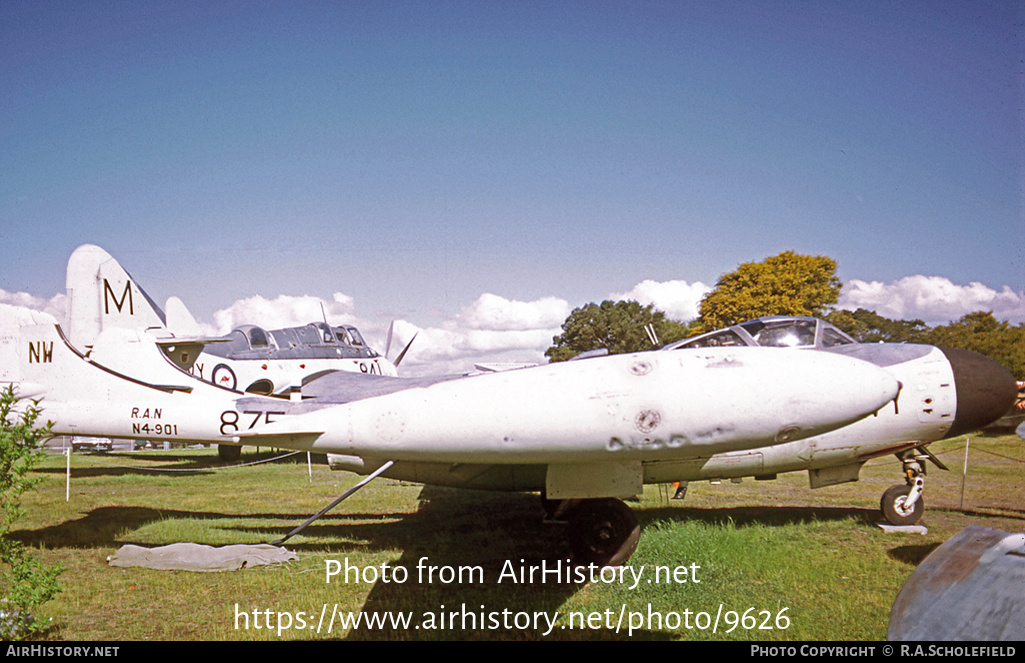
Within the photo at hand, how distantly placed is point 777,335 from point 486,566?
4055 millimetres

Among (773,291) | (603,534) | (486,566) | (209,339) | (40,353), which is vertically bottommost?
(486,566)

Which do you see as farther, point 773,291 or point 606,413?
point 773,291

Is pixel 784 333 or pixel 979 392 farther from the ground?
pixel 784 333

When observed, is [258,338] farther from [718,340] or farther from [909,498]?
[909,498]

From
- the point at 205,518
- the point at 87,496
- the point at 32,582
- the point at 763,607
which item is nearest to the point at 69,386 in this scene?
the point at 205,518

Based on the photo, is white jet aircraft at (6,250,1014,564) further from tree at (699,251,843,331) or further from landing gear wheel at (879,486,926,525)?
tree at (699,251,843,331)

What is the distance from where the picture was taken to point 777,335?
5.95 meters

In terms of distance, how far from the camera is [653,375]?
3.28m

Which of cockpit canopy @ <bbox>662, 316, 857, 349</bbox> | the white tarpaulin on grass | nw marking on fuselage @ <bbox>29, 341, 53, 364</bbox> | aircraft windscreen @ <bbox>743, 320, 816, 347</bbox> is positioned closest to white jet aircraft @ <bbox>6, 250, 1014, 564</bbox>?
the white tarpaulin on grass

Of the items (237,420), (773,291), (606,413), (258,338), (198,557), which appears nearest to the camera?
(606,413)

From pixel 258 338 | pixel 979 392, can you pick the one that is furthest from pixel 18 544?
pixel 258 338

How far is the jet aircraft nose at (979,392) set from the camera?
5.64 m

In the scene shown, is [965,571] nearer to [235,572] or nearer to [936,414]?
[936,414]

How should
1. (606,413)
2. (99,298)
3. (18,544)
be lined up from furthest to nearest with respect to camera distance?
(99,298), (18,544), (606,413)
